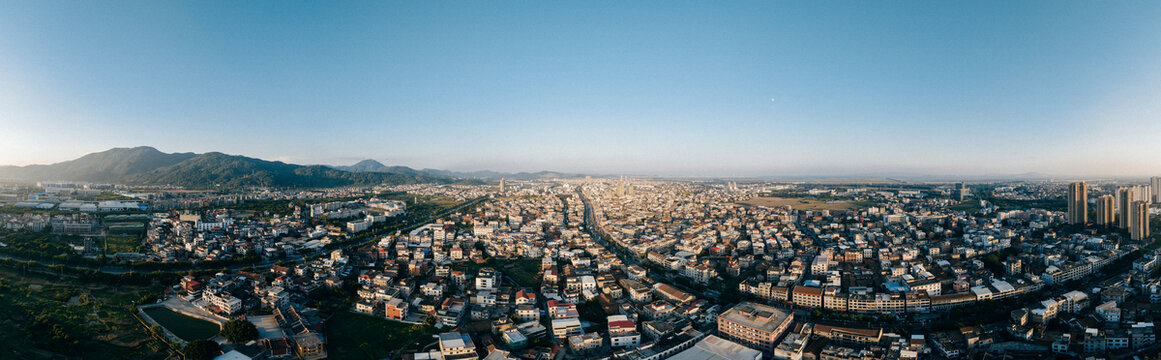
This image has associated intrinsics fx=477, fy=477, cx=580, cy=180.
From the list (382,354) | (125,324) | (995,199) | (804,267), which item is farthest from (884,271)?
(995,199)

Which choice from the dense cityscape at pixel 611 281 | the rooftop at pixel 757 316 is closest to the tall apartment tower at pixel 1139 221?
the dense cityscape at pixel 611 281

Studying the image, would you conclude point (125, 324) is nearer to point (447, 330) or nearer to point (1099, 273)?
point (447, 330)

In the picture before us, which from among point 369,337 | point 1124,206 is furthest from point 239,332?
point 1124,206

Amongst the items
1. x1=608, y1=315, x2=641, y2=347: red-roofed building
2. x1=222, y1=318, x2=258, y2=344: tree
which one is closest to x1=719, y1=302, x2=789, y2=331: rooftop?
x1=608, y1=315, x2=641, y2=347: red-roofed building

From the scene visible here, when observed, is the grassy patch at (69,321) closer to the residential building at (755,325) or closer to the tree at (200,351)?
the tree at (200,351)

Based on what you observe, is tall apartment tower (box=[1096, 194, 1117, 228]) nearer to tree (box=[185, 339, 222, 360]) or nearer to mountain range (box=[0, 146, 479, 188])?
tree (box=[185, 339, 222, 360])

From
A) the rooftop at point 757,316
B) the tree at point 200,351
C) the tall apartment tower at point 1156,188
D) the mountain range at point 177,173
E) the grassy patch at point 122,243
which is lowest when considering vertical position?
the rooftop at point 757,316
